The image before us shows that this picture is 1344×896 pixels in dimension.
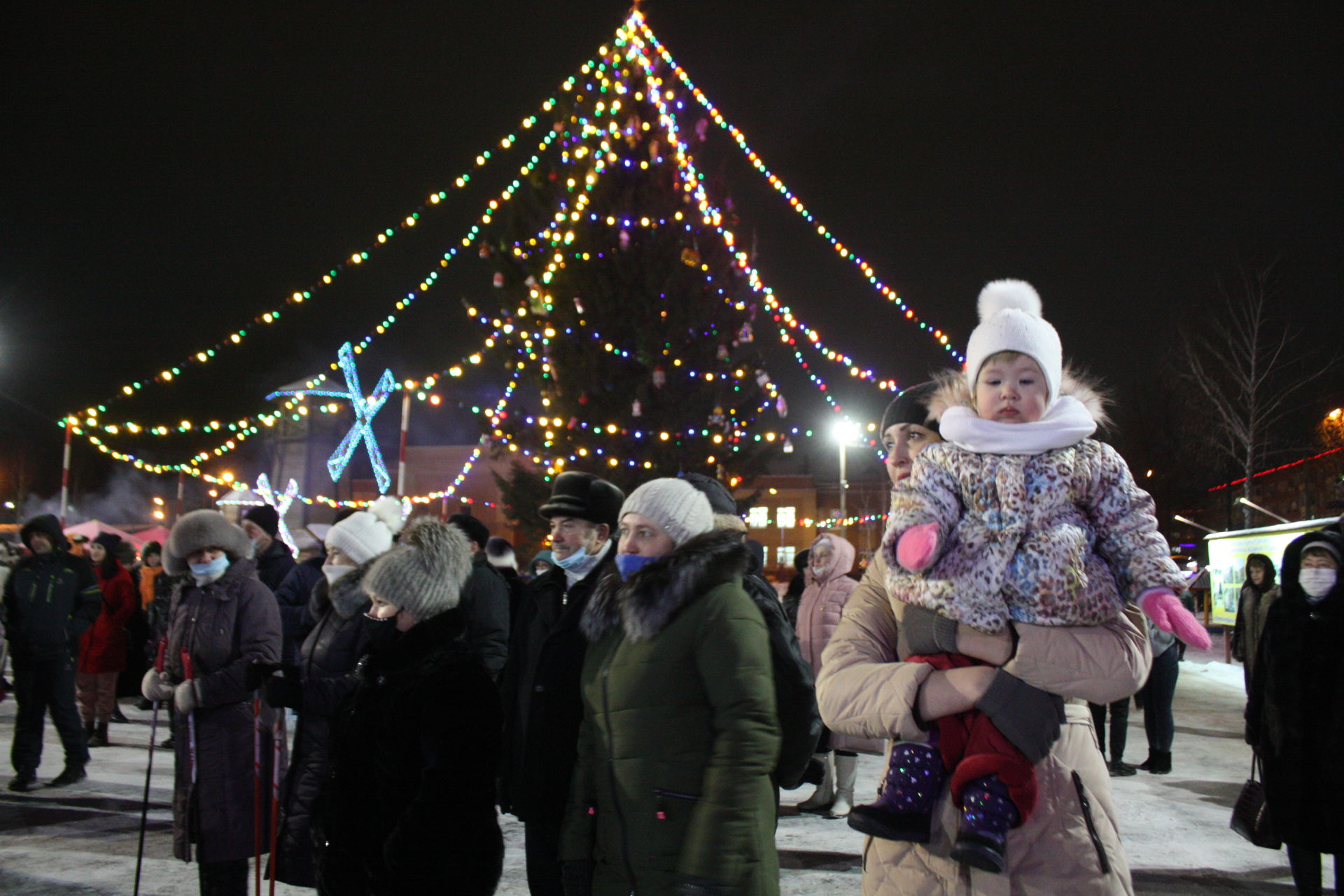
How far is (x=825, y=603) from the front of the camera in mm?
6516

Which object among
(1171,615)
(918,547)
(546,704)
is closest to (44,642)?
(546,704)

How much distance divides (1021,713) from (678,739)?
41.3 inches

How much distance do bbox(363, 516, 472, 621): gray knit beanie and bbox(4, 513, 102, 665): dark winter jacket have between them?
563 centimetres

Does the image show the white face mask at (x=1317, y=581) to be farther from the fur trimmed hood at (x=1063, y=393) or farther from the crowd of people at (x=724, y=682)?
the fur trimmed hood at (x=1063, y=393)

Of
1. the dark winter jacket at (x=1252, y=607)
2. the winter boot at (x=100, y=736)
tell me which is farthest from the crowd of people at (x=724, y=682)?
the winter boot at (x=100, y=736)

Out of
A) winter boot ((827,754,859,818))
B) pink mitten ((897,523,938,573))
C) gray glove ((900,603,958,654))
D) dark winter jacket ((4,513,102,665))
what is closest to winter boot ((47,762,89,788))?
dark winter jacket ((4,513,102,665))

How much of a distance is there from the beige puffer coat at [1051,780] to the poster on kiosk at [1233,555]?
13020 millimetres

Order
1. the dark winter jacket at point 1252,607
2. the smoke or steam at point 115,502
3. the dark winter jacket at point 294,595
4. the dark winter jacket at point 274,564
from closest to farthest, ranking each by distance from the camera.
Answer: the dark winter jacket at point 294,595
the dark winter jacket at point 1252,607
the dark winter jacket at point 274,564
the smoke or steam at point 115,502

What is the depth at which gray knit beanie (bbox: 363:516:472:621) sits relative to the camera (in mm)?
3004

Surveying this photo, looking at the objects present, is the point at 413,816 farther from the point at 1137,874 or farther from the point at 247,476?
the point at 247,476

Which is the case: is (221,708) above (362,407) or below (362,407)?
below

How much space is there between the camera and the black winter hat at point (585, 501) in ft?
12.6

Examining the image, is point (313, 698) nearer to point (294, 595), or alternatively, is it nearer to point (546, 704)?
point (546, 704)

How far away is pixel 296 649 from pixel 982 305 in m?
5.86
